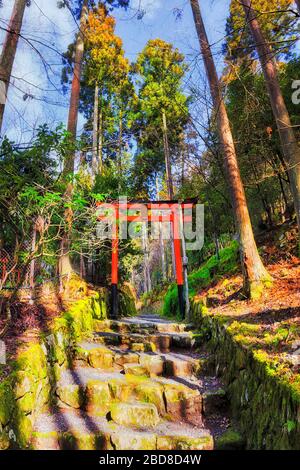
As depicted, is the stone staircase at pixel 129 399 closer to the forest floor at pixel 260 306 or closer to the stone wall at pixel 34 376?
the stone wall at pixel 34 376

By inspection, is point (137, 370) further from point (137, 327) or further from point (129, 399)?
point (137, 327)

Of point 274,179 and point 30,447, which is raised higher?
point 274,179

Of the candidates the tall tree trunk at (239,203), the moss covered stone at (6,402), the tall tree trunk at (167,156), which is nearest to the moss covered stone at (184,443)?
the moss covered stone at (6,402)

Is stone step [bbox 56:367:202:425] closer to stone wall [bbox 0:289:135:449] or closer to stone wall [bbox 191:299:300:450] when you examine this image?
stone wall [bbox 0:289:135:449]

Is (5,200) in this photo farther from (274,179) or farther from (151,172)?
(151,172)

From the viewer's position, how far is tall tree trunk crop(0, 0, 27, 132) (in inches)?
156

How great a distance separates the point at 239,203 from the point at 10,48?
14.7 feet

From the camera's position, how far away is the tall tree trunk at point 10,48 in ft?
13.0

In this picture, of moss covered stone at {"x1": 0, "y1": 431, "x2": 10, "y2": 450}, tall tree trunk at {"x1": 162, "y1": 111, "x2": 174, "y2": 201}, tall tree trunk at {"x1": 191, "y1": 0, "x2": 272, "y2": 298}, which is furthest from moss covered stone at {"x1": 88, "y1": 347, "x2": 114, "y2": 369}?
tall tree trunk at {"x1": 162, "y1": 111, "x2": 174, "y2": 201}

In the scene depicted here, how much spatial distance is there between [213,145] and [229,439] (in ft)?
26.0

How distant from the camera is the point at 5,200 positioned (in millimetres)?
3789

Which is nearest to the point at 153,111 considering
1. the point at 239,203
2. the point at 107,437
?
the point at 239,203
